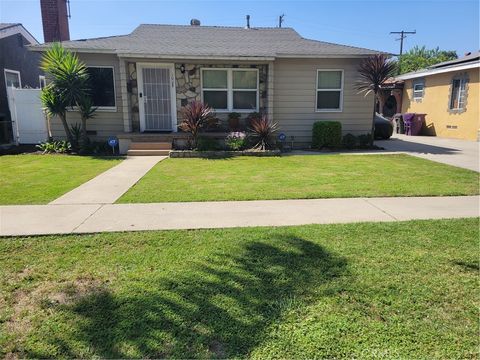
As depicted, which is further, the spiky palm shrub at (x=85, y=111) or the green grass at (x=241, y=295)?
the spiky palm shrub at (x=85, y=111)

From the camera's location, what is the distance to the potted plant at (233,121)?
12195 millimetres

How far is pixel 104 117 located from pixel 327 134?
770 cm

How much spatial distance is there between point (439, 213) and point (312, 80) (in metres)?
8.60

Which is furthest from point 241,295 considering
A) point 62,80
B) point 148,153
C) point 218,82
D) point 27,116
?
point 27,116

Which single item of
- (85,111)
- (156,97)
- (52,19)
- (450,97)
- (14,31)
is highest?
(52,19)

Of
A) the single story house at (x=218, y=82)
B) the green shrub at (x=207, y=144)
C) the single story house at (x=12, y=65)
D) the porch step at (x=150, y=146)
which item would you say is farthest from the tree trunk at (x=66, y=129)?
the green shrub at (x=207, y=144)

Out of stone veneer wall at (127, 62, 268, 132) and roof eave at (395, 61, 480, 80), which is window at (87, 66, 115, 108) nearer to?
stone veneer wall at (127, 62, 268, 132)

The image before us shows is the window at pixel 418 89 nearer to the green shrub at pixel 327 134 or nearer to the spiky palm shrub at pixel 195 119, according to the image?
the green shrub at pixel 327 134

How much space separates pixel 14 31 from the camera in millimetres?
14867

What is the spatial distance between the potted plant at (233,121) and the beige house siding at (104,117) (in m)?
3.69

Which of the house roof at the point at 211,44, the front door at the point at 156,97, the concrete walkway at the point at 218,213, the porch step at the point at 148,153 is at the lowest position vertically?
the concrete walkway at the point at 218,213

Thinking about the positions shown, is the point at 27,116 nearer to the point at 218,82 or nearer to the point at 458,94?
the point at 218,82

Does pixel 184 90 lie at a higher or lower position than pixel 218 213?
higher

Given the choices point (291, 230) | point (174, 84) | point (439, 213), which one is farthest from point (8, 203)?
point (174, 84)
